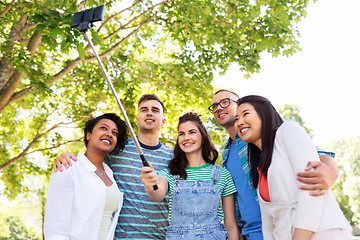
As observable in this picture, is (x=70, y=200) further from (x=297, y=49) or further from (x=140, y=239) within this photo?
(x=297, y=49)

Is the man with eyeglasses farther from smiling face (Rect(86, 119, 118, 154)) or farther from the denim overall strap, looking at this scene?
smiling face (Rect(86, 119, 118, 154))

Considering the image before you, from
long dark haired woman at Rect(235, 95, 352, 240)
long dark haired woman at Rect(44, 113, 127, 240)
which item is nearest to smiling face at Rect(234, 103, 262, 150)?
long dark haired woman at Rect(235, 95, 352, 240)

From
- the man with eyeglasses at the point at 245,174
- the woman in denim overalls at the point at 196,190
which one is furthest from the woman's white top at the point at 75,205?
the man with eyeglasses at the point at 245,174

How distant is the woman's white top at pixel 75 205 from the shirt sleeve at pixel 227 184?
3.59 feet

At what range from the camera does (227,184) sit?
3.28 metres

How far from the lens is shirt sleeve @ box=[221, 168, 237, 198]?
3.24m

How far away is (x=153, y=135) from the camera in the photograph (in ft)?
12.4

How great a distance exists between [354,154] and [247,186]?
115 ft

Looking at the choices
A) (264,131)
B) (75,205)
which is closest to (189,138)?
(264,131)

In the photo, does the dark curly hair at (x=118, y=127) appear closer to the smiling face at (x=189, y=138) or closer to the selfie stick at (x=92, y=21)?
the smiling face at (x=189, y=138)

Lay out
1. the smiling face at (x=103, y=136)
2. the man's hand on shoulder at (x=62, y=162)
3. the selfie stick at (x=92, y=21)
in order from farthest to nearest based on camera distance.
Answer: the smiling face at (x=103, y=136) → the man's hand on shoulder at (x=62, y=162) → the selfie stick at (x=92, y=21)

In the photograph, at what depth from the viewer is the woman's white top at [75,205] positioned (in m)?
2.68

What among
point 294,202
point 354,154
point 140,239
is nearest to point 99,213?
point 140,239

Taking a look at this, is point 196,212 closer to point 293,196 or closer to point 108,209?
point 108,209
